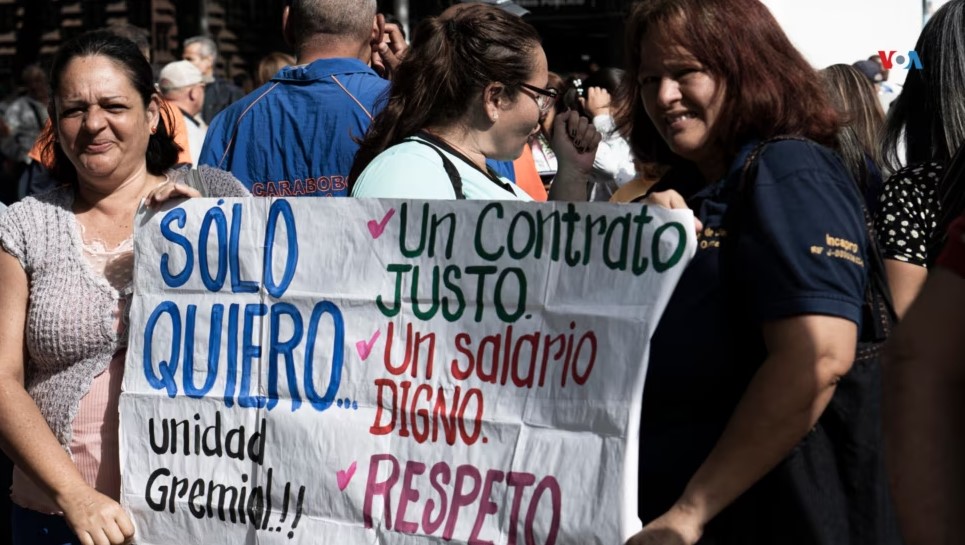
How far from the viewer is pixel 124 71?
10.5ft

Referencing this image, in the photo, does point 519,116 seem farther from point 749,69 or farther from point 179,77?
point 179,77

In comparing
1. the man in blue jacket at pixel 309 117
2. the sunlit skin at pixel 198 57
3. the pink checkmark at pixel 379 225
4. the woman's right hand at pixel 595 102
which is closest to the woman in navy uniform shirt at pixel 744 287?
the pink checkmark at pixel 379 225

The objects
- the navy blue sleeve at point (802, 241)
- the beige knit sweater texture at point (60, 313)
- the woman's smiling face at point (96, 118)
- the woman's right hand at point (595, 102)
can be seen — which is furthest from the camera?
the woman's right hand at point (595, 102)

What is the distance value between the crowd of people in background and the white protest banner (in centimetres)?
9

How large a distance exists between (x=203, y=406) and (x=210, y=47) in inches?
279

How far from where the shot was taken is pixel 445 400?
2.65m

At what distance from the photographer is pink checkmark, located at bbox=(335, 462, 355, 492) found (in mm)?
2766

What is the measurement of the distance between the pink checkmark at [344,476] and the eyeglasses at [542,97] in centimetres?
107

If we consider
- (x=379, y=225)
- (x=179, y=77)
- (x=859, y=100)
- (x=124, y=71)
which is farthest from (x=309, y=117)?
(x=179, y=77)

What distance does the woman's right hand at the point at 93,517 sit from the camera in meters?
2.92

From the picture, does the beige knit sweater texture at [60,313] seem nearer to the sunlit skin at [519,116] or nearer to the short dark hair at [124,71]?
the short dark hair at [124,71]

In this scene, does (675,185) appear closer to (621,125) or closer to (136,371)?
(621,125)

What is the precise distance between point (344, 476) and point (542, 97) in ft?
3.69

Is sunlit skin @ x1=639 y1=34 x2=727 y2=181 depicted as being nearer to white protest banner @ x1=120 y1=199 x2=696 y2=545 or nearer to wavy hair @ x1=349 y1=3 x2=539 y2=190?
white protest banner @ x1=120 y1=199 x2=696 y2=545
